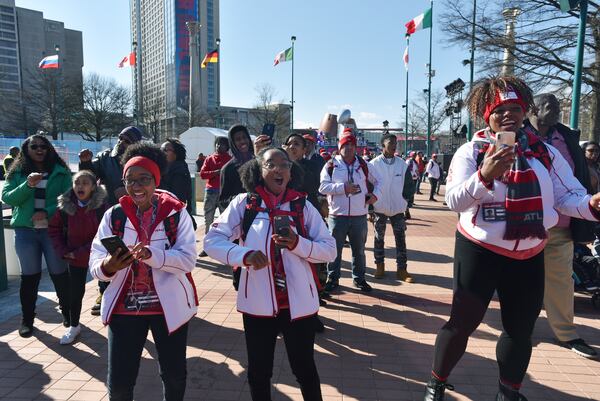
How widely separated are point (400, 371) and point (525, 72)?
15912 millimetres

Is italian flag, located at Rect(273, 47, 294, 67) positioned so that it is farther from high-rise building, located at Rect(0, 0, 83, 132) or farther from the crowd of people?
high-rise building, located at Rect(0, 0, 83, 132)

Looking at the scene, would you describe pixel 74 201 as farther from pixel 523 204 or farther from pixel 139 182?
pixel 523 204

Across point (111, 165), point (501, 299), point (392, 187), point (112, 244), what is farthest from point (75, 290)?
point (392, 187)

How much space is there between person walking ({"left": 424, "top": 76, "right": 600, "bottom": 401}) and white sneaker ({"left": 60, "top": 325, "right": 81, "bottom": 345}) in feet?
10.5

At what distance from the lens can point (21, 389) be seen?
9.93 ft

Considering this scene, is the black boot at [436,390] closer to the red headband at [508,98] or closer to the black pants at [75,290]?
the red headband at [508,98]

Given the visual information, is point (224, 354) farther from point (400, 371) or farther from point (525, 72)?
point (525, 72)

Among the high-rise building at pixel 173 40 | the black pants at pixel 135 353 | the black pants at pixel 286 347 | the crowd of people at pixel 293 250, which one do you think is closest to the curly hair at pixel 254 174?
the crowd of people at pixel 293 250

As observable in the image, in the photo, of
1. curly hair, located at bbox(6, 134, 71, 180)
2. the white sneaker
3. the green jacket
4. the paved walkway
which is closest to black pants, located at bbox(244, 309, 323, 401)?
the paved walkway

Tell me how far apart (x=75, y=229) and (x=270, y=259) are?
2.35 meters

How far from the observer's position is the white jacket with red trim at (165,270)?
223cm

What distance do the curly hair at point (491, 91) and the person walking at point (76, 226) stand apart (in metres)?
3.25

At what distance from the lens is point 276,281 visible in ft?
7.66

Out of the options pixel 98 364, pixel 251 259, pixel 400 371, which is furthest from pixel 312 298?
pixel 98 364
